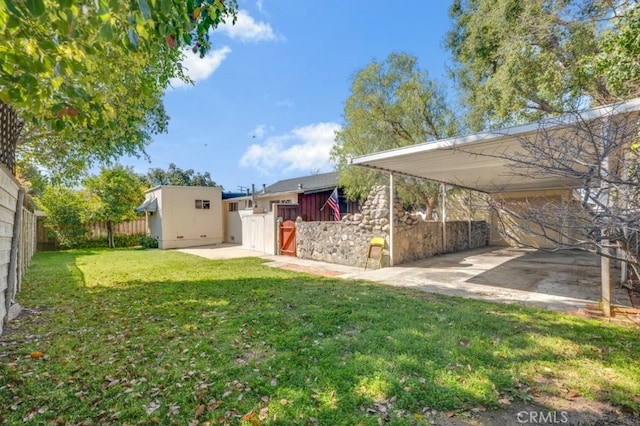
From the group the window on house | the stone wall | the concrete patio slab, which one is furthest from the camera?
the window on house

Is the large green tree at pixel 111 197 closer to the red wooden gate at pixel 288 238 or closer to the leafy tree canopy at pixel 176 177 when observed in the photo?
the red wooden gate at pixel 288 238

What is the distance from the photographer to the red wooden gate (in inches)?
443

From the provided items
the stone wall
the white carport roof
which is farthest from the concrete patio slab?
the white carport roof

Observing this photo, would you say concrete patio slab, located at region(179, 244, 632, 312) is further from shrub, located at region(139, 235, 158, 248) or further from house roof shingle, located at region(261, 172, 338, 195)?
shrub, located at region(139, 235, 158, 248)

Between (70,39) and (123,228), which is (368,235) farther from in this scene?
(123,228)

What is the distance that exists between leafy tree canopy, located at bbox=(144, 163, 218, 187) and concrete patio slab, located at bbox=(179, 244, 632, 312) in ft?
115

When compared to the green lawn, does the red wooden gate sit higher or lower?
higher

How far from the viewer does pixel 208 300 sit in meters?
5.18

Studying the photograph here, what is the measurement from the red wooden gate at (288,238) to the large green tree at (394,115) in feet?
12.5

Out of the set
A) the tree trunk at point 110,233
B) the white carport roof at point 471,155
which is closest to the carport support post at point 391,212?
the white carport roof at point 471,155

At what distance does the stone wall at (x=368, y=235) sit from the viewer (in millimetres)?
8641

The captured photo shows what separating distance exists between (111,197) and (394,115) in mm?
14504

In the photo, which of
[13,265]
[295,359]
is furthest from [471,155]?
[13,265]

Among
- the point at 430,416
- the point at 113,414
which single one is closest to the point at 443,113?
the point at 430,416
